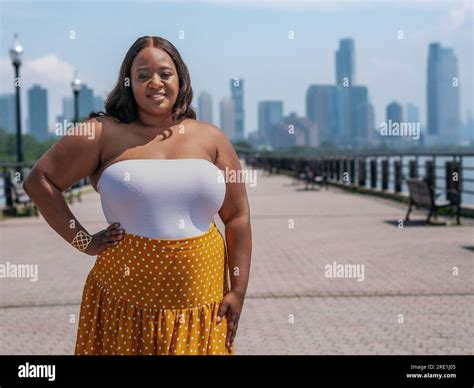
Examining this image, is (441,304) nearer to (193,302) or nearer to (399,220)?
(193,302)

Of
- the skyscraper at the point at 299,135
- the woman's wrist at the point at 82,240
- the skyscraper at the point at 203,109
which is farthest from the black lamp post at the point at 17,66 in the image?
the skyscraper at the point at 299,135

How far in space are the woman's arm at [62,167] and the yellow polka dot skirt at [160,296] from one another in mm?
252

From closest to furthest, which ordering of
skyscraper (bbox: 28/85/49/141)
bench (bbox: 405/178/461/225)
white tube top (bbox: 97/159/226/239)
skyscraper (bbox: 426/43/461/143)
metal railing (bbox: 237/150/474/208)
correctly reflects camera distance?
1. white tube top (bbox: 97/159/226/239)
2. bench (bbox: 405/178/461/225)
3. metal railing (bbox: 237/150/474/208)
4. skyscraper (bbox: 28/85/49/141)
5. skyscraper (bbox: 426/43/461/143)

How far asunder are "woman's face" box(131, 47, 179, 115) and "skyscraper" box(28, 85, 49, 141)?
64.0 meters

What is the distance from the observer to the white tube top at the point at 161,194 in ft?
8.42

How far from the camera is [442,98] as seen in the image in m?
139

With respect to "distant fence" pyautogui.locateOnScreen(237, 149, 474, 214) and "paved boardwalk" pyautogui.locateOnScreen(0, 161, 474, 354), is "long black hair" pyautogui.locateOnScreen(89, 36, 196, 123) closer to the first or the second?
"paved boardwalk" pyautogui.locateOnScreen(0, 161, 474, 354)

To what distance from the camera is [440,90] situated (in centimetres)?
14250

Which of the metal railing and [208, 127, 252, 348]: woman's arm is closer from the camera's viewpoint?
[208, 127, 252, 348]: woman's arm

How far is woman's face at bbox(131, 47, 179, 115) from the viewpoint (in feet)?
8.76
